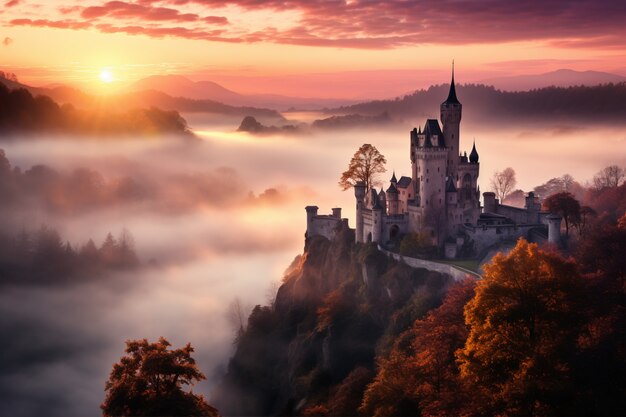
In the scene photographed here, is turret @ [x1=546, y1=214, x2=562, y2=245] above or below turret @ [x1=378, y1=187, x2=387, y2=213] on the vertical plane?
below

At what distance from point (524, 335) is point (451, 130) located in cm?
3183

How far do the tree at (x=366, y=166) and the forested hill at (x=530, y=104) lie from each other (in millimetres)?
31547

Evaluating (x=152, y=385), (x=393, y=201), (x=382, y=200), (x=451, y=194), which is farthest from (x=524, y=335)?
(x=382, y=200)

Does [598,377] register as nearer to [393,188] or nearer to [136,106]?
[393,188]

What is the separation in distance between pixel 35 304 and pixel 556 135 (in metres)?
78.2

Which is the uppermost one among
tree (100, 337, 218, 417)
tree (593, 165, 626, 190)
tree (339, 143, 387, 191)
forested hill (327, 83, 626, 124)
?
forested hill (327, 83, 626, 124)

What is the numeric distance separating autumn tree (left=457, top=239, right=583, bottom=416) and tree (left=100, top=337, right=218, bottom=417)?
12425 mm

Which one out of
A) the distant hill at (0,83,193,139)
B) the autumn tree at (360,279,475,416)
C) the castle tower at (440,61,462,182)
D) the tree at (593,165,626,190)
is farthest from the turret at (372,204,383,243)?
the distant hill at (0,83,193,139)

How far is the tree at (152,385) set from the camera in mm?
35719

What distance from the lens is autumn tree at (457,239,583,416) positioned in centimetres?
3128

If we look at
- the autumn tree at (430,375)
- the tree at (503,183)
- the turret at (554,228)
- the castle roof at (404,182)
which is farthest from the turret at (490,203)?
the tree at (503,183)

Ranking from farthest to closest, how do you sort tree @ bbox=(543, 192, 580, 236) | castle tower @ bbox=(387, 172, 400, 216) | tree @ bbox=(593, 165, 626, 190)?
1. tree @ bbox=(593, 165, 626, 190)
2. castle tower @ bbox=(387, 172, 400, 216)
3. tree @ bbox=(543, 192, 580, 236)

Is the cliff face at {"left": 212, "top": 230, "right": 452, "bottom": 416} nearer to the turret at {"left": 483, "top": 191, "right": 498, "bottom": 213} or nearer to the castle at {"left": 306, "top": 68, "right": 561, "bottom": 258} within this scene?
the castle at {"left": 306, "top": 68, "right": 561, "bottom": 258}

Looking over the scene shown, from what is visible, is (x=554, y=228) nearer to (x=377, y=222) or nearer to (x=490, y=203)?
(x=490, y=203)
